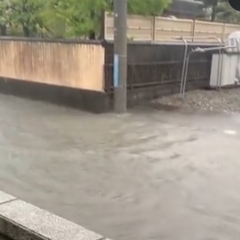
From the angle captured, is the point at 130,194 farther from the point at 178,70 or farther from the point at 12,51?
the point at 12,51

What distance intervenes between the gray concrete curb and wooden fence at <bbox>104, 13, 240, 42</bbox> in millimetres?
8063

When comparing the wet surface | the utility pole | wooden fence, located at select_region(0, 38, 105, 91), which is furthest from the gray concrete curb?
wooden fence, located at select_region(0, 38, 105, 91)

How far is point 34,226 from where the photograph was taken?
3775 mm

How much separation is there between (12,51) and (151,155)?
25.4 feet

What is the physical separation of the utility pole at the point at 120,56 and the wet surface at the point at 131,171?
582mm

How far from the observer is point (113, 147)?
7.36 metres

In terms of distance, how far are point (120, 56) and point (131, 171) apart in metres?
4.56

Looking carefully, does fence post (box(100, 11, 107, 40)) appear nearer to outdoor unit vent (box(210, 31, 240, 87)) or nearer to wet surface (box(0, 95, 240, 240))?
wet surface (box(0, 95, 240, 240))

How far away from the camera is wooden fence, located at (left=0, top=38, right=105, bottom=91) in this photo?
10625 mm

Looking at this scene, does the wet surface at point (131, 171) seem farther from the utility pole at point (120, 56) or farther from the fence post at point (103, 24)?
the fence post at point (103, 24)

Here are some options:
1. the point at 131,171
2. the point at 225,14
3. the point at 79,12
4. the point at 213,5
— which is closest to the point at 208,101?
the point at 79,12

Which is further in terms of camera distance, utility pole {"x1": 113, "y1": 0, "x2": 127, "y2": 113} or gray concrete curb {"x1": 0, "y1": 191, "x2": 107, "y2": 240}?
utility pole {"x1": 113, "y1": 0, "x2": 127, "y2": 113}

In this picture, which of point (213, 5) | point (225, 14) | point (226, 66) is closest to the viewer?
point (226, 66)

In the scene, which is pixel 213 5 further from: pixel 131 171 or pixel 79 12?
pixel 131 171
